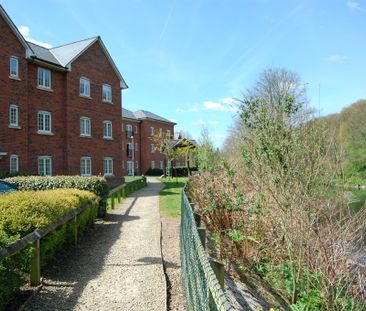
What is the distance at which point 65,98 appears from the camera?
26.0 m

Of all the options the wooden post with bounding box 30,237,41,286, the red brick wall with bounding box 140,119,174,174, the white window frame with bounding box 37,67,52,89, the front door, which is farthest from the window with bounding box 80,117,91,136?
the red brick wall with bounding box 140,119,174,174

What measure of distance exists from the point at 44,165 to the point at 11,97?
16.5ft

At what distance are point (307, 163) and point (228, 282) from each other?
2.38 metres

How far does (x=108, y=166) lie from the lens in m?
30.0

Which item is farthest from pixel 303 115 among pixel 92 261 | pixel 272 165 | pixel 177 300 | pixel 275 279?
pixel 92 261

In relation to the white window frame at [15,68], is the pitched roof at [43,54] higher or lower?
higher

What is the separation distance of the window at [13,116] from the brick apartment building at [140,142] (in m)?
32.1

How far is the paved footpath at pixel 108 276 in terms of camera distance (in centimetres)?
498

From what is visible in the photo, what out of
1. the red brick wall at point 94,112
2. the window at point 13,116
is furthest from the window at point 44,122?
the window at point 13,116

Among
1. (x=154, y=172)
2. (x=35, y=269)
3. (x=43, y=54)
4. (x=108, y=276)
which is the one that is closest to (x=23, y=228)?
(x=35, y=269)

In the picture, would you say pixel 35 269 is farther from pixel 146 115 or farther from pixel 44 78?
pixel 146 115

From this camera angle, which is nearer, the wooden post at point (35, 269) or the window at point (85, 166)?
the wooden post at point (35, 269)

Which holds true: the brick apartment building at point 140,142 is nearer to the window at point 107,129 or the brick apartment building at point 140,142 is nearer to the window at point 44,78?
the window at point 107,129

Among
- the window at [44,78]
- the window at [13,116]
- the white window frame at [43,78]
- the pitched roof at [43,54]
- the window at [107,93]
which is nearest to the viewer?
the window at [13,116]
